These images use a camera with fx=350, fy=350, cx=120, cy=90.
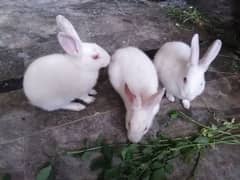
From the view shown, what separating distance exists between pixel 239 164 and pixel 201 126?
0.24 meters

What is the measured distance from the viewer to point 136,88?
5.12ft

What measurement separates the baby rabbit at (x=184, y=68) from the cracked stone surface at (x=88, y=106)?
0.14 m

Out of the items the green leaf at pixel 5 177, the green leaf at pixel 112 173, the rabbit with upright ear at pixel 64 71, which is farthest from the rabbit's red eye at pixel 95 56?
the green leaf at pixel 5 177

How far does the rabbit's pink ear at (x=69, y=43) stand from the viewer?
1.44 metres

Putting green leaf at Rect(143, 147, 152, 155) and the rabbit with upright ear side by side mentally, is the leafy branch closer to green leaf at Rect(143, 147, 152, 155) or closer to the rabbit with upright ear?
green leaf at Rect(143, 147, 152, 155)

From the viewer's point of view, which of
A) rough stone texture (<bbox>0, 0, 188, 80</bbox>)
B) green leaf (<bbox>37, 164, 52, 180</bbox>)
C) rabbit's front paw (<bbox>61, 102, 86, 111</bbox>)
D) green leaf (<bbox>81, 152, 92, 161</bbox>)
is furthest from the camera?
rough stone texture (<bbox>0, 0, 188, 80</bbox>)

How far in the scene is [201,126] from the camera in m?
1.69

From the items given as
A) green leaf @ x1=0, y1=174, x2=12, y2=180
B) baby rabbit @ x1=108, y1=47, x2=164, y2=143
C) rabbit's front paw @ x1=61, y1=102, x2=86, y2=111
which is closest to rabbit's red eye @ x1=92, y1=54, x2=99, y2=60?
baby rabbit @ x1=108, y1=47, x2=164, y2=143

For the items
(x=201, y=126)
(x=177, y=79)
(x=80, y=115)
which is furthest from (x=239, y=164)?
(x=80, y=115)

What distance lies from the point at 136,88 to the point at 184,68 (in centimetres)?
25

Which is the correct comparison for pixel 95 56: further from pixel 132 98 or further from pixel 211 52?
pixel 211 52

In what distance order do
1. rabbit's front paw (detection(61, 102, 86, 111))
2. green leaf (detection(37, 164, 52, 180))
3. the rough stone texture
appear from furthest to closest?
the rough stone texture
rabbit's front paw (detection(61, 102, 86, 111))
green leaf (detection(37, 164, 52, 180))

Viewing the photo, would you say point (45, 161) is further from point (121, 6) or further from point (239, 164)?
point (121, 6)

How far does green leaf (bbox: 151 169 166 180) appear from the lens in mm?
1424
